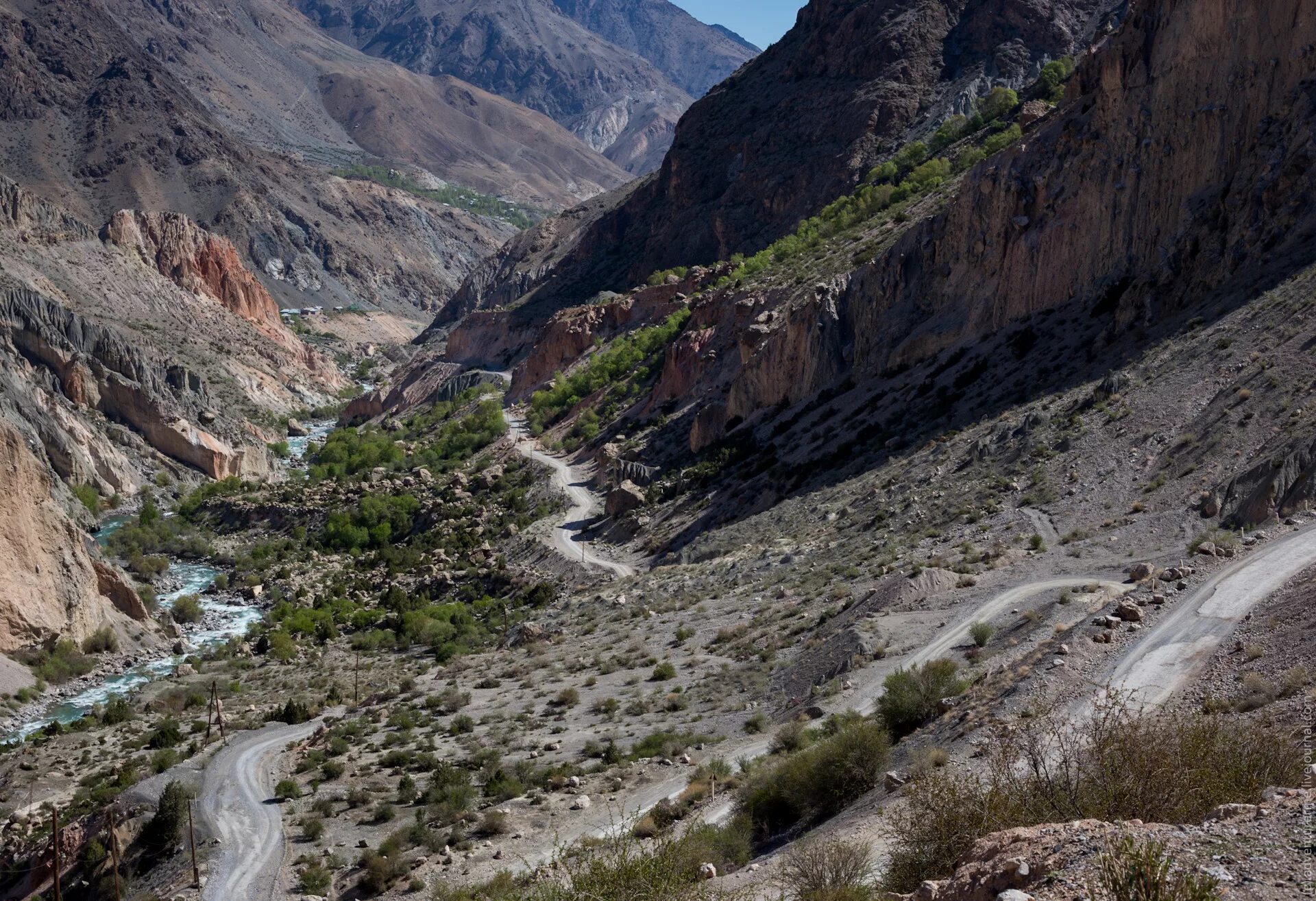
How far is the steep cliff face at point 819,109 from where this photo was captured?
8506 centimetres

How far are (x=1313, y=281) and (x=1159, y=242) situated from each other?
7182 mm

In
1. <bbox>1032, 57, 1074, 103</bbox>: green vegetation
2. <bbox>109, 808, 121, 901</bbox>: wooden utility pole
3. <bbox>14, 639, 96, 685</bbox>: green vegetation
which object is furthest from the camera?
<bbox>1032, 57, 1074, 103</bbox>: green vegetation

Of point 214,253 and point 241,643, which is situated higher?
point 214,253

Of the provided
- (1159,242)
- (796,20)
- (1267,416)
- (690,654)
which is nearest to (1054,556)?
(1267,416)

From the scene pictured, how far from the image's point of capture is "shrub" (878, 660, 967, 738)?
16.3m

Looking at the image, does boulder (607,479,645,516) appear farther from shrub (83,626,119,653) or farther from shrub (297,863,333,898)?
shrub (297,863,333,898)

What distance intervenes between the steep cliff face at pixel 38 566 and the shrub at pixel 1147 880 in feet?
114

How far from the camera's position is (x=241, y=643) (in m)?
41.2

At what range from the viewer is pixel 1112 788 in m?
9.59

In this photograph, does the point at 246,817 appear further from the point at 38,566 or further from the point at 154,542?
the point at 154,542

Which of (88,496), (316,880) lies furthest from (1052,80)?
(316,880)

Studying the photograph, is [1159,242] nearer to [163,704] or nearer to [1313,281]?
[1313,281]

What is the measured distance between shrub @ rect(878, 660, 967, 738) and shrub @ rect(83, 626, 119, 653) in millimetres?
28775

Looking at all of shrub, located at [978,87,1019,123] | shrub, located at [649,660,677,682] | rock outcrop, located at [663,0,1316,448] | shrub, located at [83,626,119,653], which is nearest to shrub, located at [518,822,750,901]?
shrub, located at [649,660,677,682]
